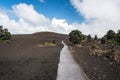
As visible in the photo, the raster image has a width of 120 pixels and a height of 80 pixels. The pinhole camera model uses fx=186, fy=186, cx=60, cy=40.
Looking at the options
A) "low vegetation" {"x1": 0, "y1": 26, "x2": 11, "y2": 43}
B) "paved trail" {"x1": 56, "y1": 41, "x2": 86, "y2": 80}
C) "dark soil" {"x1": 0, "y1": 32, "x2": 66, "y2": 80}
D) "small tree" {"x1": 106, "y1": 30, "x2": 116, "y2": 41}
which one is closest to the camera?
"paved trail" {"x1": 56, "y1": 41, "x2": 86, "y2": 80}

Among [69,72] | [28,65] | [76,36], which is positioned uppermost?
[76,36]

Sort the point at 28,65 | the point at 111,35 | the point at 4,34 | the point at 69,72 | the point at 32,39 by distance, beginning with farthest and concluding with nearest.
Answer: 1. the point at 32,39
2. the point at 111,35
3. the point at 4,34
4. the point at 28,65
5. the point at 69,72

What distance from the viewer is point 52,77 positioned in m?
15.0

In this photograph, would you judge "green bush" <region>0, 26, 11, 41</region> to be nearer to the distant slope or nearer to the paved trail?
the distant slope

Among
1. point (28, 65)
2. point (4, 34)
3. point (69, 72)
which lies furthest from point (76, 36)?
point (69, 72)

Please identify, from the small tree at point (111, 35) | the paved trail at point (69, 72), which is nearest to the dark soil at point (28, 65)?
the paved trail at point (69, 72)

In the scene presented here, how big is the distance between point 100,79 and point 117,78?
57.6 inches

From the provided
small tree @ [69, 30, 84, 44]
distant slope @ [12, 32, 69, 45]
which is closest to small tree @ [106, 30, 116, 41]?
small tree @ [69, 30, 84, 44]

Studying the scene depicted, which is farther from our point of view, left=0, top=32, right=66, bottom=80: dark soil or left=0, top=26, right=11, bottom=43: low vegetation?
left=0, top=26, right=11, bottom=43: low vegetation

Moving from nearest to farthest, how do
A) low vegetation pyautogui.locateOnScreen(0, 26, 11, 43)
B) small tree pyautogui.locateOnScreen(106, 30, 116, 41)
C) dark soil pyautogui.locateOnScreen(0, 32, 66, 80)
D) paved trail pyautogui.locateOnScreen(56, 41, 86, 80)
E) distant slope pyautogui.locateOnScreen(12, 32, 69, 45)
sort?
paved trail pyautogui.locateOnScreen(56, 41, 86, 80), dark soil pyautogui.locateOnScreen(0, 32, 66, 80), low vegetation pyautogui.locateOnScreen(0, 26, 11, 43), distant slope pyautogui.locateOnScreen(12, 32, 69, 45), small tree pyautogui.locateOnScreen(106, 30, 116, 41)

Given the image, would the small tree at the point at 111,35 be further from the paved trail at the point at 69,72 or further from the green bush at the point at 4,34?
the paved trail at the point at 69,72

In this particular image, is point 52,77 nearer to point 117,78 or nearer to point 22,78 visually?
point 22,78

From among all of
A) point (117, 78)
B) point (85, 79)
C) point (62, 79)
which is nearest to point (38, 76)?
point (62, 79)

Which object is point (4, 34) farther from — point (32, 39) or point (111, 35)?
point (111, 35)
